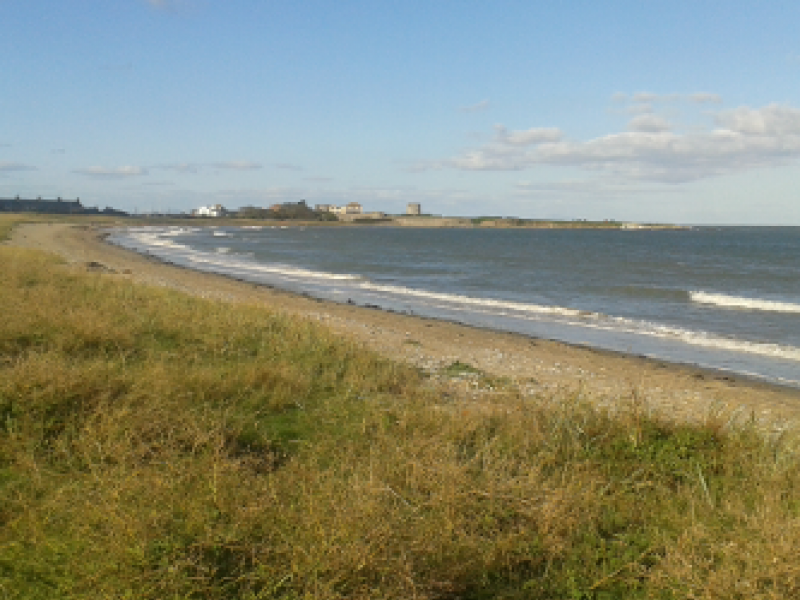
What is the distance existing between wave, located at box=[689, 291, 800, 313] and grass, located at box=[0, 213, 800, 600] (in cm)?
Result: 2270

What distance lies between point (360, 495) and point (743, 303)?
27.9 metres

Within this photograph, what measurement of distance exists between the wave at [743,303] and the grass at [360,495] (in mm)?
22697

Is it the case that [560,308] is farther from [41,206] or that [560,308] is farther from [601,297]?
[41,206]

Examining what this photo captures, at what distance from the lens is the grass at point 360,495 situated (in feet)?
12.5

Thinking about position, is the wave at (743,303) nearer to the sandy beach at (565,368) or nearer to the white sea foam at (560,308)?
the white sea foam at (560,308)

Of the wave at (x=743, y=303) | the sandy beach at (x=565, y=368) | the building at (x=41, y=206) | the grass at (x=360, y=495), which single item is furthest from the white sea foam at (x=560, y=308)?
the building at (x=41, y=206)

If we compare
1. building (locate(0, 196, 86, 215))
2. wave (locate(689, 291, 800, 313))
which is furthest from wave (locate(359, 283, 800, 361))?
building (locate(0, 196, 86, 215))

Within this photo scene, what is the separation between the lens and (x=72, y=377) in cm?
679

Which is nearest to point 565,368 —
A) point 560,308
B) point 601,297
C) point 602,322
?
point 602,322

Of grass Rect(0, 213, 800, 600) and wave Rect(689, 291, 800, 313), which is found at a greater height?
grass Rect(0, 213, 800, 600)

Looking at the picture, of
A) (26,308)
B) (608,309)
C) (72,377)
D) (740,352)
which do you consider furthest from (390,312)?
(72,377)

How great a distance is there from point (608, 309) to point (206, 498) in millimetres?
24123

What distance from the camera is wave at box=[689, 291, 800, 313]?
2694 centimetres

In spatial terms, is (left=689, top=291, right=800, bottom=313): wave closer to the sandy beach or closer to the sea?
the sea
